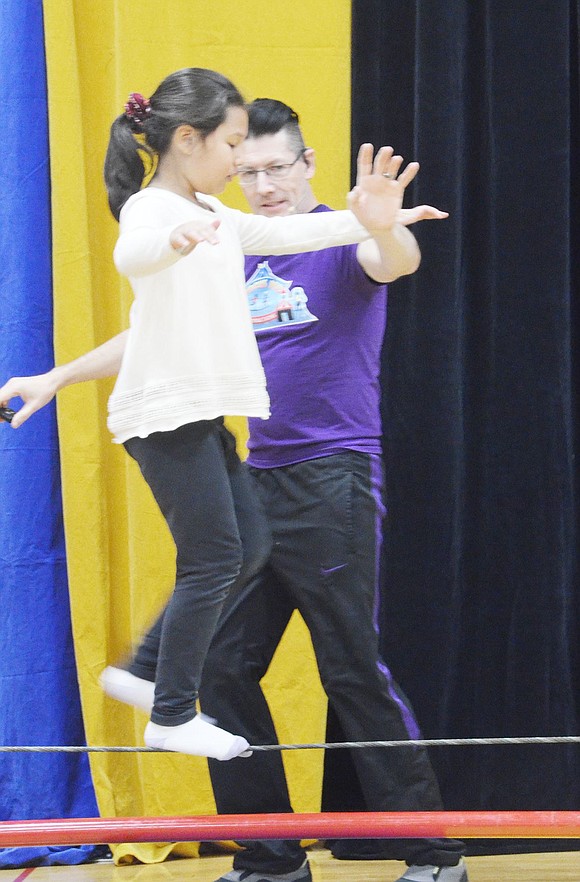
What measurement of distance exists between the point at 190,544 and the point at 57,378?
1.21 ft

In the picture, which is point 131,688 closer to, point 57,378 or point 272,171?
point 57,378

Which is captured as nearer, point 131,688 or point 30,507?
point 131,688

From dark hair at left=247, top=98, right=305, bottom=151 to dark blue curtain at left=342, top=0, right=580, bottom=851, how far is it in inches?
24.7

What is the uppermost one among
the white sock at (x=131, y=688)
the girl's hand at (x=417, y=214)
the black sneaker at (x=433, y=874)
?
the girl's hand at (x=417, y=214)

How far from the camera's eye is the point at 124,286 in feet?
9.13

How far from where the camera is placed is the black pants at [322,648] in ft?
6.91

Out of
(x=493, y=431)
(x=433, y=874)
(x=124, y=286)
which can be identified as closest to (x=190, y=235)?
(x=124, y=286)

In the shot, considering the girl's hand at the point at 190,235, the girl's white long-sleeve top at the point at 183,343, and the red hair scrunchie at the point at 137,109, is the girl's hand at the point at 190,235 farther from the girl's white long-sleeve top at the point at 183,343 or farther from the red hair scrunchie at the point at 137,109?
the red hair scrunchie at the point at 137,109

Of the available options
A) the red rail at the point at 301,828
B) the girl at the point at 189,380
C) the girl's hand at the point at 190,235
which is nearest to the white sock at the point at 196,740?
the girl at the point at 189,380

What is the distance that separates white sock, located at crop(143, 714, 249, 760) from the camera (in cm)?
173

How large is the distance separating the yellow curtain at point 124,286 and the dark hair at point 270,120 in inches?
23.3

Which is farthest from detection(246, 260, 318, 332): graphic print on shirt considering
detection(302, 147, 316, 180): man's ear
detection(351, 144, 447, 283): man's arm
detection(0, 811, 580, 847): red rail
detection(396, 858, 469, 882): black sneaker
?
detection(396, 858, 469, 882): black sneaker

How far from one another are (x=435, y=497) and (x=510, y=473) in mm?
216

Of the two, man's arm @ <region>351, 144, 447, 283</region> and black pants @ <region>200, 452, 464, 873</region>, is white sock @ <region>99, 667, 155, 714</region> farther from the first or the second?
man's arm @ <region>351, 144, 447, 283</region>
